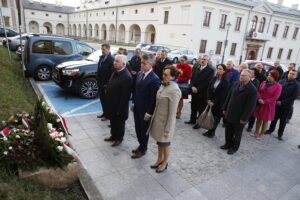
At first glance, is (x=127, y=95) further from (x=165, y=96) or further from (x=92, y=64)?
(x=92, y=64)

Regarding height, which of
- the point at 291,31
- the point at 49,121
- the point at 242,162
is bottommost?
the point at 242,162

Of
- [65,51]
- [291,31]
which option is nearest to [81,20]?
[291,31]

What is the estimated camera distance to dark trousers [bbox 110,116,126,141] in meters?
4.43

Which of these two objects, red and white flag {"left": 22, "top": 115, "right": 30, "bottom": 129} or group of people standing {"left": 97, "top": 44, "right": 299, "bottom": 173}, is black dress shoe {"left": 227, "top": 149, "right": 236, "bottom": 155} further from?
red and white flag {"left": 22, "top": 115, "right": 30, "bottom": 129}

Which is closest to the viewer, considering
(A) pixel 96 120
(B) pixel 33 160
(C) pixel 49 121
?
(B) pixel 33 160

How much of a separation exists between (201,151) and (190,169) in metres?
0.85

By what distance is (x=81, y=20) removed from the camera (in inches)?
2509

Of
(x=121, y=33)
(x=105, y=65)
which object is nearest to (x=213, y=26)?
(x=121, y=33)

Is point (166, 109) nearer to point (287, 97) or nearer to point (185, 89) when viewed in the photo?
point (185, 89)

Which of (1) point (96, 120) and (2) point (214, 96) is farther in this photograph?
(1) point (96, 120)

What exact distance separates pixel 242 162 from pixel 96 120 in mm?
3796

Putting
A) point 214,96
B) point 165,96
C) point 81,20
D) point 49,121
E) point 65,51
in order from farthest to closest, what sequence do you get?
point 81,20, point 65,51, point 214,96, point 49,121, point 165,96

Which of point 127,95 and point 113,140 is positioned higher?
point 127,95

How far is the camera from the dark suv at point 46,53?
8.74m
